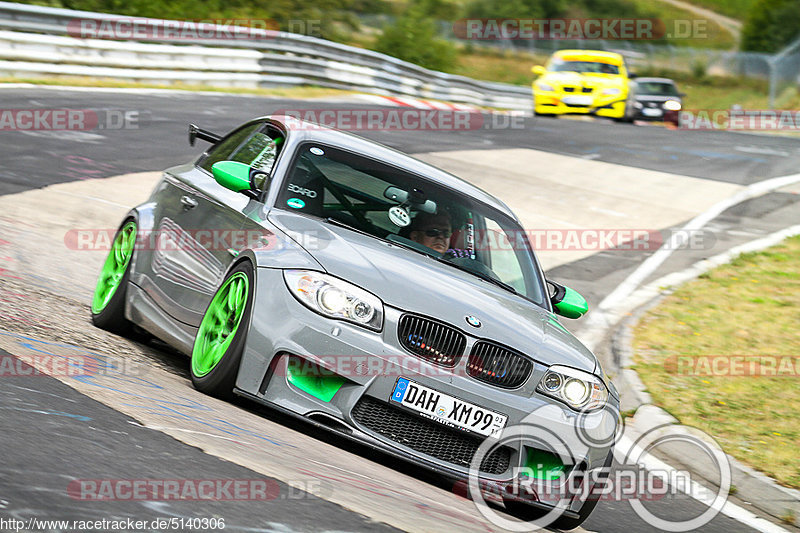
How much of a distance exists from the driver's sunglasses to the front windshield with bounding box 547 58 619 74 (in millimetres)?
22270

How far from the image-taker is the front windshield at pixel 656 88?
99.4 feet

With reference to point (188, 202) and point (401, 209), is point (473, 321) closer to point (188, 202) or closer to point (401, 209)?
point (401, 209)

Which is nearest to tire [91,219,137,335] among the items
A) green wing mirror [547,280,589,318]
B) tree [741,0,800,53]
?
green wing mirror [547,280,589,318]

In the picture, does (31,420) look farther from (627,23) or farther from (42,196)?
(627,23)

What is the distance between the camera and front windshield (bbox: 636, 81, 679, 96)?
99.4 ft

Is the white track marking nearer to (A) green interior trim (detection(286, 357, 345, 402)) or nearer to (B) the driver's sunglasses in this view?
(B) the driver's sunglasses

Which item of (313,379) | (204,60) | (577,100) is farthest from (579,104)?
(313,379)

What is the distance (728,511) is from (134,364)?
136 inches

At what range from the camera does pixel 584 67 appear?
27641mm

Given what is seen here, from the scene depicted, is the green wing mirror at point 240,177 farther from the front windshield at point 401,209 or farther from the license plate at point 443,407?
the license plate at point 443,407

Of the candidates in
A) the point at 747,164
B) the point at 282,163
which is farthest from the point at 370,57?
the point at 282,163

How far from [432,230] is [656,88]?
25775 mm

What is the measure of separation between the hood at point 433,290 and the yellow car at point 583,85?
73.1ft

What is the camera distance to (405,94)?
29.9 metres
